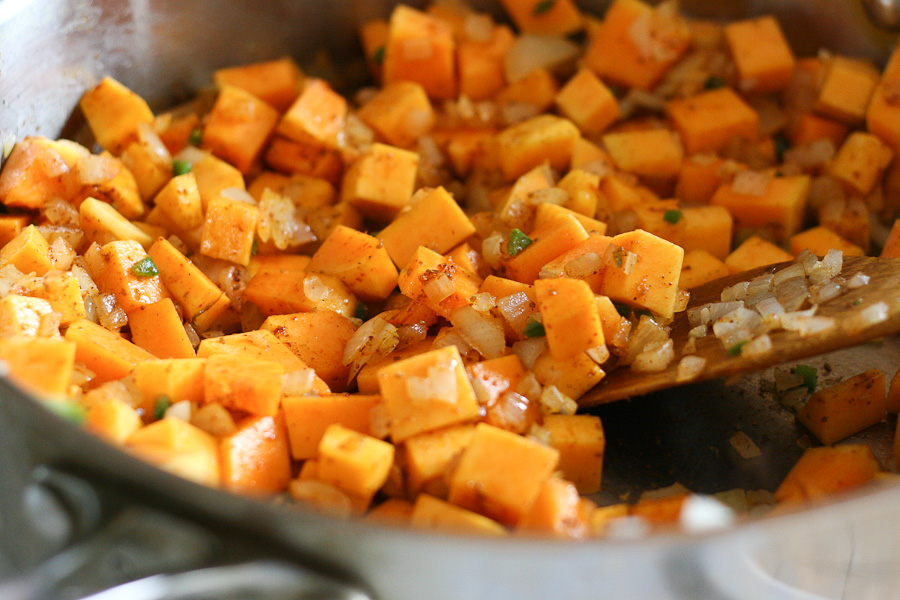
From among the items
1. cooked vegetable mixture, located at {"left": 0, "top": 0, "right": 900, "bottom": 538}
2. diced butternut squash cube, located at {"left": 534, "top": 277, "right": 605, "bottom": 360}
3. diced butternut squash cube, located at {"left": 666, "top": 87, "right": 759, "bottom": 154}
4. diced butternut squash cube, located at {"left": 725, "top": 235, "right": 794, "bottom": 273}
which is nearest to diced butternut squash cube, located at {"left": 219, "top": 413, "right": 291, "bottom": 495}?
cooked vegetable mixture, located at {"left": 0, "top": 0, "right": 900, "bottom": 538}

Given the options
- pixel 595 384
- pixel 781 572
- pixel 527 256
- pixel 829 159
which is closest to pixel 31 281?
pixel 527 256

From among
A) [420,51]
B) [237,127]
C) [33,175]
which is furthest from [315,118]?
[33,175]

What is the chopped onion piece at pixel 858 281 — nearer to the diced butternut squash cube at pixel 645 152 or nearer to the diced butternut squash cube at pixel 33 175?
the diced butternut squash cube at pixel 645 152

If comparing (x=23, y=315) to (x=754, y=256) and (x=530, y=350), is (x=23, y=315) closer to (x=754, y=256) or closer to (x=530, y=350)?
(x=530, y=350)

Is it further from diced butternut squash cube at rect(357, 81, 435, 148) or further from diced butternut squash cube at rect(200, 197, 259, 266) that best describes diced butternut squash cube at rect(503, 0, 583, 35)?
diced butternut squash cube at rect(200, 197, 259, 266)

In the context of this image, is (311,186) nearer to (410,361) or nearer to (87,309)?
(87,309)

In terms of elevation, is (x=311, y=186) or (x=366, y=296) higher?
(x=311, y=186)

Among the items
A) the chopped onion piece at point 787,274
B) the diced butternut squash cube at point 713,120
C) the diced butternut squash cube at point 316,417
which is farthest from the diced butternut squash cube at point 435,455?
the diced butternut squash cube at point 713,120
